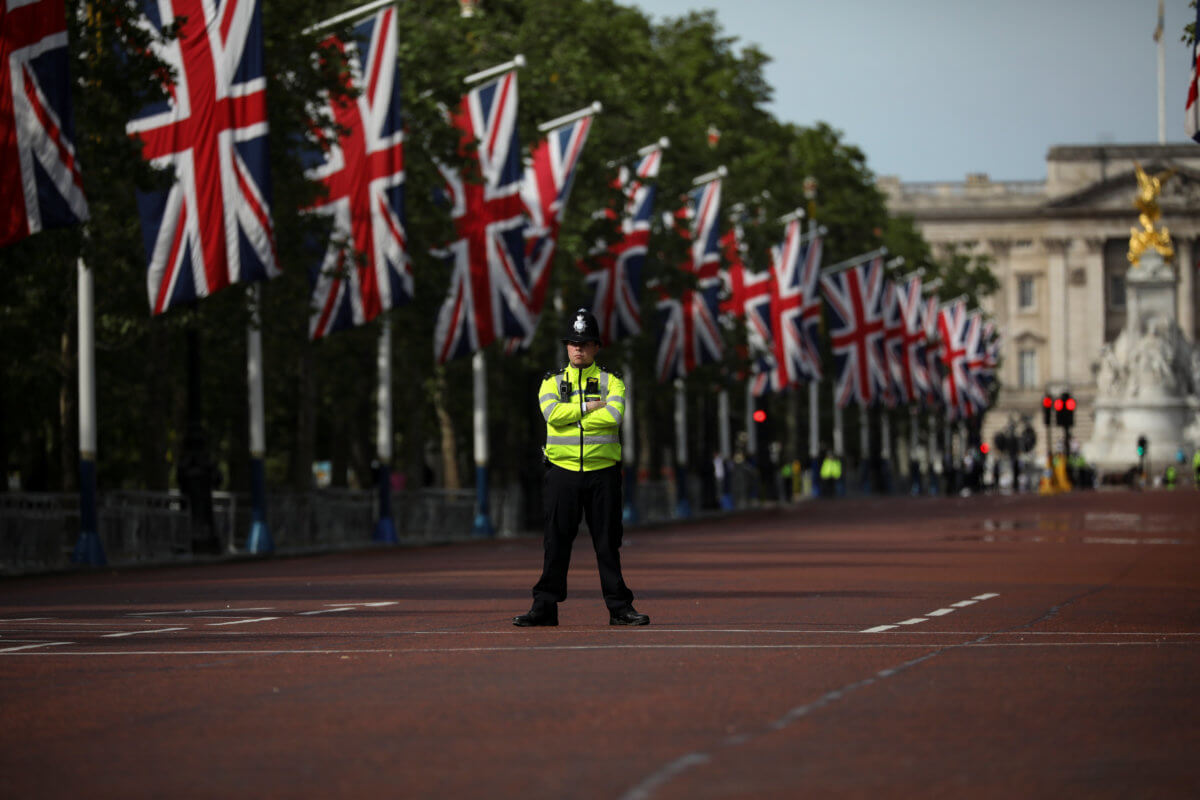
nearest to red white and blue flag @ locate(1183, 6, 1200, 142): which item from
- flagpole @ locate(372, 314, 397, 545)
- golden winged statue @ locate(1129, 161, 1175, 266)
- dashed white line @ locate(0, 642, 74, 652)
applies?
dashed white line @ locate(0, 642, 74, 652)

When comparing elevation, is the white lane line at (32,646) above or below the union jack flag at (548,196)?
below

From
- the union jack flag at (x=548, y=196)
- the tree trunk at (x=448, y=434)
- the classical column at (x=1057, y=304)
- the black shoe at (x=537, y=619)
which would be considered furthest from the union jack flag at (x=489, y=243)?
the classical column at (x=1057, y=304)

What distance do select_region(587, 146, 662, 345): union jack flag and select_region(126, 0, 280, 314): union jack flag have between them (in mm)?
17847

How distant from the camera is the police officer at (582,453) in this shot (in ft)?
49.3

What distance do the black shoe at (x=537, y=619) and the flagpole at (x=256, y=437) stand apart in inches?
741

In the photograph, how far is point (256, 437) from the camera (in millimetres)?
34781

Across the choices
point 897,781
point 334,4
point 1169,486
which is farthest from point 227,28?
point 1169,486

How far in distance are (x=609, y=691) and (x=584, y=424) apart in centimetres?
432

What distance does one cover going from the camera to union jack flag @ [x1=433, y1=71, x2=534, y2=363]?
3712cm

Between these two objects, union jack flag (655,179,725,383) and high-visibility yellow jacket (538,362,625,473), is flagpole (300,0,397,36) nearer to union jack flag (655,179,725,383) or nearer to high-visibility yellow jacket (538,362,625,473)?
union jack flag (655,179,725,383)

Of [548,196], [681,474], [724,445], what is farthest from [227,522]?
[724,445]

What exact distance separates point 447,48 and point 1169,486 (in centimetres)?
5561

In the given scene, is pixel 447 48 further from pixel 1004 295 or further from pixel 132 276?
pixel 1004 295

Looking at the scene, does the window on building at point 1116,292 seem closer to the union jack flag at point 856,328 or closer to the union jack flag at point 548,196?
the union jack flag at point 856,328
